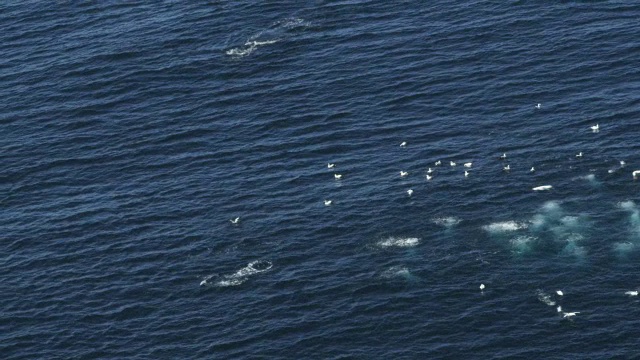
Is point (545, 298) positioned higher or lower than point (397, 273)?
lower

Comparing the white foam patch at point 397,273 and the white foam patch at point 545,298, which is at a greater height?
the white foam patch at point 397,273

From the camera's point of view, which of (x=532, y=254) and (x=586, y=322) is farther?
(x=532, y=254)

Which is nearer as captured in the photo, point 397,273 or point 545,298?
point 545,298

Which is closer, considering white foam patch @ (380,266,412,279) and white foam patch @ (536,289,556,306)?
white foam patch @ (536,289,556,306)

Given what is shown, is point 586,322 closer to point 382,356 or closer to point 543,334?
point 543,334

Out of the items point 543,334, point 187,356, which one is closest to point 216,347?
point 187,356

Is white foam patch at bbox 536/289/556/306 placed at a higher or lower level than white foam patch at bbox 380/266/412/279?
lower

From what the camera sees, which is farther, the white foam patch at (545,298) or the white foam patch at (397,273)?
the white foam patch at (397,273)
